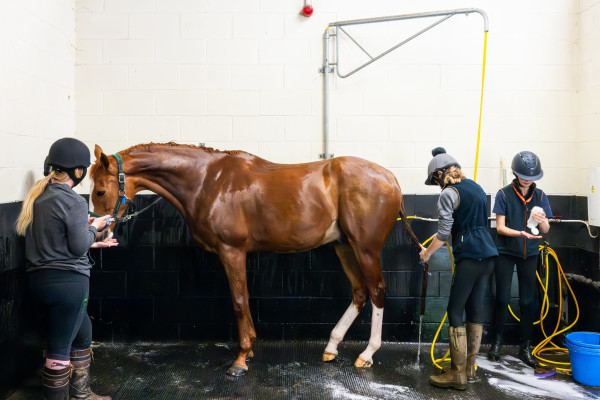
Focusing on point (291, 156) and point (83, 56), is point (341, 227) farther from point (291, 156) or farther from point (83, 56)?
point (83, 56)

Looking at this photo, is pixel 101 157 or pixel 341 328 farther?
pixel 341 328

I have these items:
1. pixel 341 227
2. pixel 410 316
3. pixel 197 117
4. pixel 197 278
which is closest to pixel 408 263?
pixel 410 316

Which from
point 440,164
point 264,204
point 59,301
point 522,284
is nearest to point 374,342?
point 522,284

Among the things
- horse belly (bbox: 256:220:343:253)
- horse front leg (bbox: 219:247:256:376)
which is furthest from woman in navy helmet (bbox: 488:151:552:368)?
horse front leg (bbox: 219:247:256:376)

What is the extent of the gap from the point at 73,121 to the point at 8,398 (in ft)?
7.23

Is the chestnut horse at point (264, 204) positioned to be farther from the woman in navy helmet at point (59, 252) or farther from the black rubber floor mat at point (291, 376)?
the woman in navy helmet at point (59, 252)

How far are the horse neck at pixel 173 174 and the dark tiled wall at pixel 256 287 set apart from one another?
58 cm

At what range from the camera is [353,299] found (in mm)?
4039

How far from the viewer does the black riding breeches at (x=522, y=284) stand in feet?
12.6

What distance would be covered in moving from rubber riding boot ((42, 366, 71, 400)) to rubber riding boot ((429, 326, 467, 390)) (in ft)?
7.46

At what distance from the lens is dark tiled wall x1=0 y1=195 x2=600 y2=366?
434cm

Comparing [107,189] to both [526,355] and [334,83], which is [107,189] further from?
[526,355]

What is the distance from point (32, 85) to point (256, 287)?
228cm

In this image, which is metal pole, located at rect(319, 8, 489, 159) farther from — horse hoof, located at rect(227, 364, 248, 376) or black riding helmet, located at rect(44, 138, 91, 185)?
black riding helmet, located at rect(44, 138, 91, 185)
